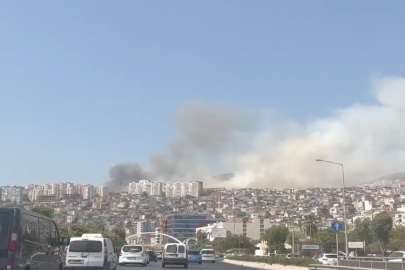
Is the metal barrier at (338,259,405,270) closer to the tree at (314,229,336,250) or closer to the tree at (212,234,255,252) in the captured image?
the tree at (314,229,336,250)

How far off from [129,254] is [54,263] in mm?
29324

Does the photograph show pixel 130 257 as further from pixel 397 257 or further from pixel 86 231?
pixel 86 231

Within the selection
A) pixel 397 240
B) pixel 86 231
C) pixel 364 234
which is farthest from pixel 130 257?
pixel 364 234

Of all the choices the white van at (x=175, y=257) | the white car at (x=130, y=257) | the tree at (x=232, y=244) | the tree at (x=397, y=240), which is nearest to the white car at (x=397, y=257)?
the white van at (x=175, y=257)

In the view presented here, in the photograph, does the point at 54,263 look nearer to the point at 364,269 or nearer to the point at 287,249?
the point at 364,269

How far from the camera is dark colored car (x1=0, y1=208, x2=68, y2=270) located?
15953 millimetres

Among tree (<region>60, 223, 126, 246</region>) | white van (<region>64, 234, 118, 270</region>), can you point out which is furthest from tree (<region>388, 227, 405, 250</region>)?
white van (<region>64, 234, 118, 270</region>)

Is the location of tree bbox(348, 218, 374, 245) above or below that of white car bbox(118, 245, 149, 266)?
above

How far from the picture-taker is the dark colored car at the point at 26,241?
16.0 m

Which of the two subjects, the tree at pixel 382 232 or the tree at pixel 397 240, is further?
the tree at pixel 382 232

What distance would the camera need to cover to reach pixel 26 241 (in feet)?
55.9

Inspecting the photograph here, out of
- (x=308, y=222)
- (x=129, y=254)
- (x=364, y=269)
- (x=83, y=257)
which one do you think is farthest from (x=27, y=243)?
(x=308, y=222)

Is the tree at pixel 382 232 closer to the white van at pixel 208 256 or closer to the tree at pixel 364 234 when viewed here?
the tree at pixel 364 234

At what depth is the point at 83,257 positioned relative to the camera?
95.9 feet
